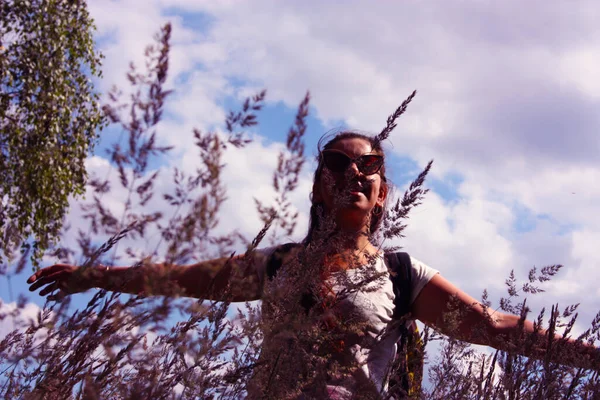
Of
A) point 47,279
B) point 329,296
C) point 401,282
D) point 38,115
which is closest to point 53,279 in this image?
point 47,279

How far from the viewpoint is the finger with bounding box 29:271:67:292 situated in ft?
7.14

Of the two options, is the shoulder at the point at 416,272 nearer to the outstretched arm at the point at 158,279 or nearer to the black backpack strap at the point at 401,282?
the black backpack strap at the point at 401,282

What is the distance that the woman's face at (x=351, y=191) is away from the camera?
2.00 metres

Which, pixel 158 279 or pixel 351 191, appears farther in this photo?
pixel 351 191

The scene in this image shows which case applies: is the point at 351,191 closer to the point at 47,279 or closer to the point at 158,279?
the point at 158,279

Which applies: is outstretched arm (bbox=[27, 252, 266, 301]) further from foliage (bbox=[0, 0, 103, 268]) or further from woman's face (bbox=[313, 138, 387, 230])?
foliage (bbox=[0, 0, 103, 268])

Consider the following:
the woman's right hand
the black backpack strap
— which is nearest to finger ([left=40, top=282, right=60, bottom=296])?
the woman's right hand

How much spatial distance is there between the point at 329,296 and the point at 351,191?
0.33 meters

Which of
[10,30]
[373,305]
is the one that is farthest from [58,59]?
[373,305]

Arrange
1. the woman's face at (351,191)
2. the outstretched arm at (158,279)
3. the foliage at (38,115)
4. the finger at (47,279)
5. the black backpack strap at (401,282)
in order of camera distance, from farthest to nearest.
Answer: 1. the foliage at (38,115)
2. the black backpack strap at (401,282)
3. the finger at (47,279)
4. the woman's face at (351,191)
5. the outstretched arm at (158,279)

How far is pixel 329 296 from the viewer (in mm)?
1993

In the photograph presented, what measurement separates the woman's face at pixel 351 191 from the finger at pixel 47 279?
2.95 ft

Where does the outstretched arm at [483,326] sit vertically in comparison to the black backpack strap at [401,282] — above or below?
below

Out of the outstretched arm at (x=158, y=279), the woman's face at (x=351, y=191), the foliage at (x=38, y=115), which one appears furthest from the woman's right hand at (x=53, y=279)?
the foliage at (x=38, y=115)
